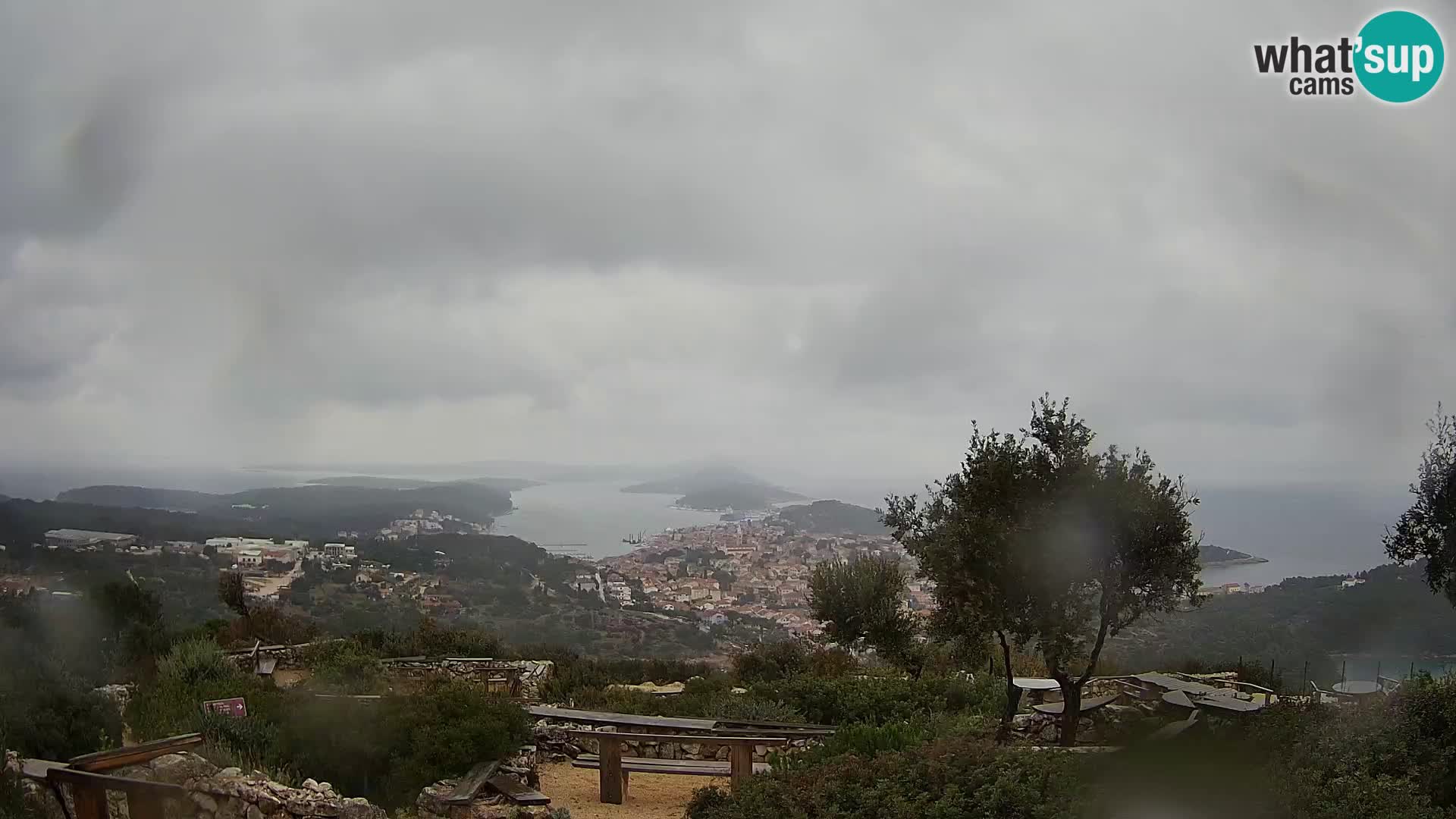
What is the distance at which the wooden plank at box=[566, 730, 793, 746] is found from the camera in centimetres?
880

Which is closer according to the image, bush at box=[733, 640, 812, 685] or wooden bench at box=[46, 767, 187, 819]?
wooden bench at box=[46, 767, 187, 819]

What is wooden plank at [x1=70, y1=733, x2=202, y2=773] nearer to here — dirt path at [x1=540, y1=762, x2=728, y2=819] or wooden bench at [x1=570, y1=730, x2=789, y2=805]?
dirt path at [x1=540, y1=762, x2=728, y2=819]

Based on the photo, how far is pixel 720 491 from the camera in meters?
45.4

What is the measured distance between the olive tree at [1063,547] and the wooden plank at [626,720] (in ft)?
11.6

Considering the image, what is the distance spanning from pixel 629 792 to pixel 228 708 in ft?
15.1

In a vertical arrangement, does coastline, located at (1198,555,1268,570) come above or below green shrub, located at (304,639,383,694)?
above

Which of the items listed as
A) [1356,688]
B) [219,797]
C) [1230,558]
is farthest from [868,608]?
[219,797]

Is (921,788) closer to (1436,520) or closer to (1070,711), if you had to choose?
(1070,711)

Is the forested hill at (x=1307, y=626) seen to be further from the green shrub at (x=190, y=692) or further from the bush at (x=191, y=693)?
the green shrub at (x=190, y=692)

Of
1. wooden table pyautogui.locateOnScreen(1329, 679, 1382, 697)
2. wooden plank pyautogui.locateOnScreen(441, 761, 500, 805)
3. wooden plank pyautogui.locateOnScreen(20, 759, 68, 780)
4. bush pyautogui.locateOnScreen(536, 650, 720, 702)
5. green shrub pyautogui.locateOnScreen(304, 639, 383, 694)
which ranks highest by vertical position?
wooden plank pyautogui.locateOnScreen(20, 759, 68, 780)

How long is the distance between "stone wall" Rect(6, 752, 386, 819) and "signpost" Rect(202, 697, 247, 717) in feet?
6.72

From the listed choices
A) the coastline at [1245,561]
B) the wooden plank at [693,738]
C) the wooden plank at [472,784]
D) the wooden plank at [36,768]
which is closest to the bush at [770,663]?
the wooden plank at [693,738]

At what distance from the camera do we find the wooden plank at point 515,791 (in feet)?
25.8

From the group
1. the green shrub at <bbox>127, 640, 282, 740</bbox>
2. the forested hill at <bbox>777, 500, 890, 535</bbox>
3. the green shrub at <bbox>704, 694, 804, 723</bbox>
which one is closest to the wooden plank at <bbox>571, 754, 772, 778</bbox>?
the green shrub at <bbox>704, 694, 804, 723</bbox>
